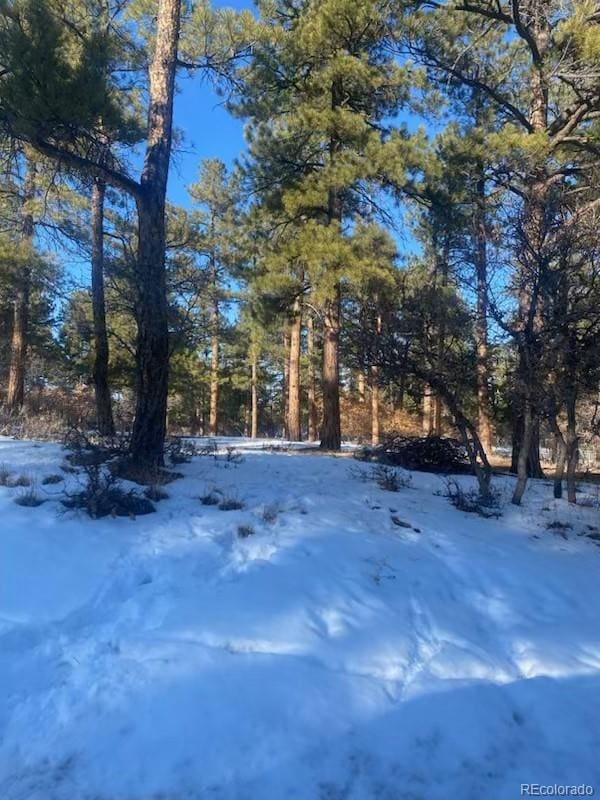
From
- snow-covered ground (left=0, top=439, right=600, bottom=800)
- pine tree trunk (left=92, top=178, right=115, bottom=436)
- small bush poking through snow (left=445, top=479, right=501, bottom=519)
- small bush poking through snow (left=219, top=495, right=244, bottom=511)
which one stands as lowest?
snow-covered ground (left=0, top=439, right=600, bottom=800)

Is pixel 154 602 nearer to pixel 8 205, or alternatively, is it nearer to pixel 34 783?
pixel 34 783

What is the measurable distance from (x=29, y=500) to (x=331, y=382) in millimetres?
8721

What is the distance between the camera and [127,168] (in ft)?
31.1

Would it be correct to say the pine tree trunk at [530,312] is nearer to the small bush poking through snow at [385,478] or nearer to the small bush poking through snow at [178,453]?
the small bush poking through snow at [385,478]

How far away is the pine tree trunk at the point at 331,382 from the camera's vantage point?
12281mm

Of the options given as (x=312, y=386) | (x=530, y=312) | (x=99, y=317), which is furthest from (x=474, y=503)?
(x=312, y=386)

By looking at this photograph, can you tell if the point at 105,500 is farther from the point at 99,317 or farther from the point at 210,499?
the point at 99,317

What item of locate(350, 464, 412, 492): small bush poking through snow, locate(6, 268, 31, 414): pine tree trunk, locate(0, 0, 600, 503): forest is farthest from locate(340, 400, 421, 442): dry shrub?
locate(350, 464, 412, 492): small bush poking through snow

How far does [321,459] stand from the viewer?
9062 millimetres

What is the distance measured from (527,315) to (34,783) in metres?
6.25

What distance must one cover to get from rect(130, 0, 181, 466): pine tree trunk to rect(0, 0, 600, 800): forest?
3cm

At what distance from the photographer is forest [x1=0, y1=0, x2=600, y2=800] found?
2471mm

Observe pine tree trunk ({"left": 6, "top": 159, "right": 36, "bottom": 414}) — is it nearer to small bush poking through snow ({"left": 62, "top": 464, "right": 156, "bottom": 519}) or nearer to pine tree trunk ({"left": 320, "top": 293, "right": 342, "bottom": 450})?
pine tree trunk ({"left": 320, "top": 293, "right": 342, "bottom": 450})

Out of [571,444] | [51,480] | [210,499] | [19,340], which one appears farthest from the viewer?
[19,340]
